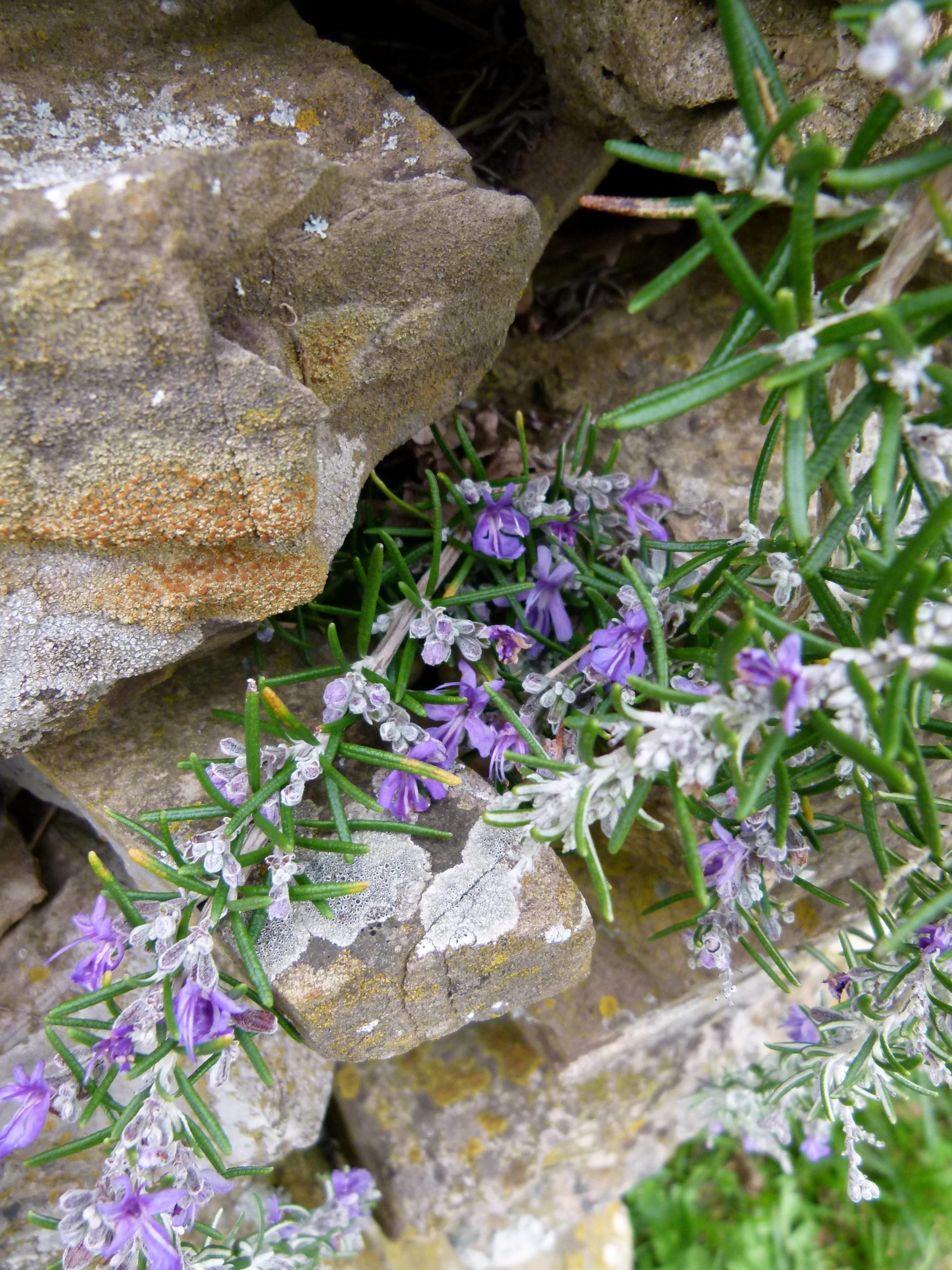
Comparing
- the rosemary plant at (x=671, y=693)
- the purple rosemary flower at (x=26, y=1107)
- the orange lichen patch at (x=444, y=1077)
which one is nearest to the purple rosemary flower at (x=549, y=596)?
the rosemary plant at (x=671, y=693)

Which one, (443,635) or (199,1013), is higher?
(443,635)

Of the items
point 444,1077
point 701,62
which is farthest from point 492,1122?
point 701,62

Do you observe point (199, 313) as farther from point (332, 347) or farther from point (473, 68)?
point (473, 68)

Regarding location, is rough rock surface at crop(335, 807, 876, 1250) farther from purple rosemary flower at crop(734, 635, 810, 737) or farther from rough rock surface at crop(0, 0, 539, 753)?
rough rock surface at crop(0, 0, 539, 753)

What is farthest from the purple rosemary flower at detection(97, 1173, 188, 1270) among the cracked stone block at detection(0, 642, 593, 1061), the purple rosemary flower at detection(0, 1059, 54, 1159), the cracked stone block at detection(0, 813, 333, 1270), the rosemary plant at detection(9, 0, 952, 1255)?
the cracked stone block at detection(0, 813, 333, 1270)

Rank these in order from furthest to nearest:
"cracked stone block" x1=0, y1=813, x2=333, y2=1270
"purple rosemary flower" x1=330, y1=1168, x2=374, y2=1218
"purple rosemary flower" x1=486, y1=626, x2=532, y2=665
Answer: "purple rosemary flower" x1=330, y1=1168, x2=374, y2=1218 → "cracked stone block" x1=0, y1=813, x2=333, y2=1270 → "purple rosemary flower" x1=486, y1=626, x2=532, y2=665

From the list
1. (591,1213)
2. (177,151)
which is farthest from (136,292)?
(591,1213)

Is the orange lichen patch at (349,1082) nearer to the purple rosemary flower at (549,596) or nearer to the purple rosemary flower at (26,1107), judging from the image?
the purple rosemary flower at (26,1107)
